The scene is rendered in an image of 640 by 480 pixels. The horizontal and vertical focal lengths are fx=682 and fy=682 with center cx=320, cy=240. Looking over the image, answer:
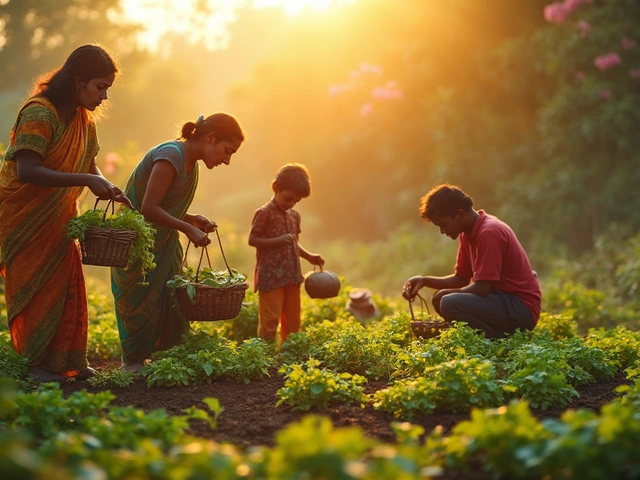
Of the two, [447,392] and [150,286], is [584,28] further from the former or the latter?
[447,392]

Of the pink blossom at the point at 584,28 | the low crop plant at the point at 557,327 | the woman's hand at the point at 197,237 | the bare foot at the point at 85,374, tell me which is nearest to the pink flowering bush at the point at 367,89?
the pink blossom at the point at 584,28

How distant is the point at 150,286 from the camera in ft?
18.0

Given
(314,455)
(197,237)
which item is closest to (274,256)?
(197,237)

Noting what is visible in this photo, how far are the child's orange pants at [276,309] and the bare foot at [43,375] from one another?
1799 mm

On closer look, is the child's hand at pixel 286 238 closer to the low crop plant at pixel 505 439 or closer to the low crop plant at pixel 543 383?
the low crop plant at pixel 543 383

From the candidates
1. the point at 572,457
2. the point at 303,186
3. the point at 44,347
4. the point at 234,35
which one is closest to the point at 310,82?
the point at 303,186

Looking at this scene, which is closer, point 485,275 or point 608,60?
point 485,275

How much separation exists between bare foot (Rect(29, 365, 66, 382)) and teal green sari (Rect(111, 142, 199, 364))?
63cm

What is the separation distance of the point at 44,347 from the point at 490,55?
38.3 ft

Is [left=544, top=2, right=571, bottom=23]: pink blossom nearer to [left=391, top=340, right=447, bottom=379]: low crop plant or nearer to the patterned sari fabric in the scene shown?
[left=391, top=340, right=447, bottom=379]: low crop plant

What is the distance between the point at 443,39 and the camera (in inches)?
598

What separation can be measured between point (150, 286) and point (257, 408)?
1592 mm

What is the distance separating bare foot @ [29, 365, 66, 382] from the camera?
4.98 metres

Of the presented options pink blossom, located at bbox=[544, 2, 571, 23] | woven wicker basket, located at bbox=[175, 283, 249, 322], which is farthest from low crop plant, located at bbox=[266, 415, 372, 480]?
pink blossom, located at bbox=[544, 2, 571, 23]
